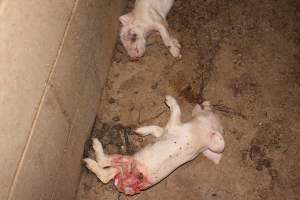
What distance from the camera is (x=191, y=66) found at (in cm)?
310

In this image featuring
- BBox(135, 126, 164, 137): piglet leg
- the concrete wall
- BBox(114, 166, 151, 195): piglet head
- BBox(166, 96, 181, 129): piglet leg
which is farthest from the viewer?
BBox(135, 126, 164, 137): piglet leg

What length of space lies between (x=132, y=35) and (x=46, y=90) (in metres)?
1.32

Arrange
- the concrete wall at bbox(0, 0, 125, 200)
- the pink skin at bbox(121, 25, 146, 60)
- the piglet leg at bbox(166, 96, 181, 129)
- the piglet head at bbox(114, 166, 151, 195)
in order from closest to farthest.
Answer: the concrete wall at bbox(0, 0, 125, 200) → the piglet head at bbox(114, 166, 151, 195) → the piglet leg at bbox(166, 96, 181, 129) → the pink skin at bbox(121, 25, 146, 60)

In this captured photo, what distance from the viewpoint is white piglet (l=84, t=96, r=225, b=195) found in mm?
2291

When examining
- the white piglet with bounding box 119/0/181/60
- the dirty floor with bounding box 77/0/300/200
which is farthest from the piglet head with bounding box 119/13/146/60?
the dirty floor with bounding box 77/0/300/200

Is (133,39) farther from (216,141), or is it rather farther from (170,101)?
(216,141)

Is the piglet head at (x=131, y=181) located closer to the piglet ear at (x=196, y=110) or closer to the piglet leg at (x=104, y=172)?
the piglet leg at (x=104, y=172)

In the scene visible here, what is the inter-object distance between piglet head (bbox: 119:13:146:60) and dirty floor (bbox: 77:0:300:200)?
0.20 m

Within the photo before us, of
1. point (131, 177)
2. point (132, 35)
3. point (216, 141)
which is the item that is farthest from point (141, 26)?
point (131, 177)

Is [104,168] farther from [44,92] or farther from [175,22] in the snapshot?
[175,22]

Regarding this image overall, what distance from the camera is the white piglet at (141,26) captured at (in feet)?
9.66

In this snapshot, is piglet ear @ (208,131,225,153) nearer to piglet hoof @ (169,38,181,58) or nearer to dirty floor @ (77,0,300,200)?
dirty floor @ (77,0,300,200)

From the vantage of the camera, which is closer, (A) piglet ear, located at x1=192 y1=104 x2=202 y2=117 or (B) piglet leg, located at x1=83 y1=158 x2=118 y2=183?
(B) piglet leg, located at x1=83 y1=158 x2=118 y2=183

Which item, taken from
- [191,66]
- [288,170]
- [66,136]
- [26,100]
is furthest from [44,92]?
[288,170]
